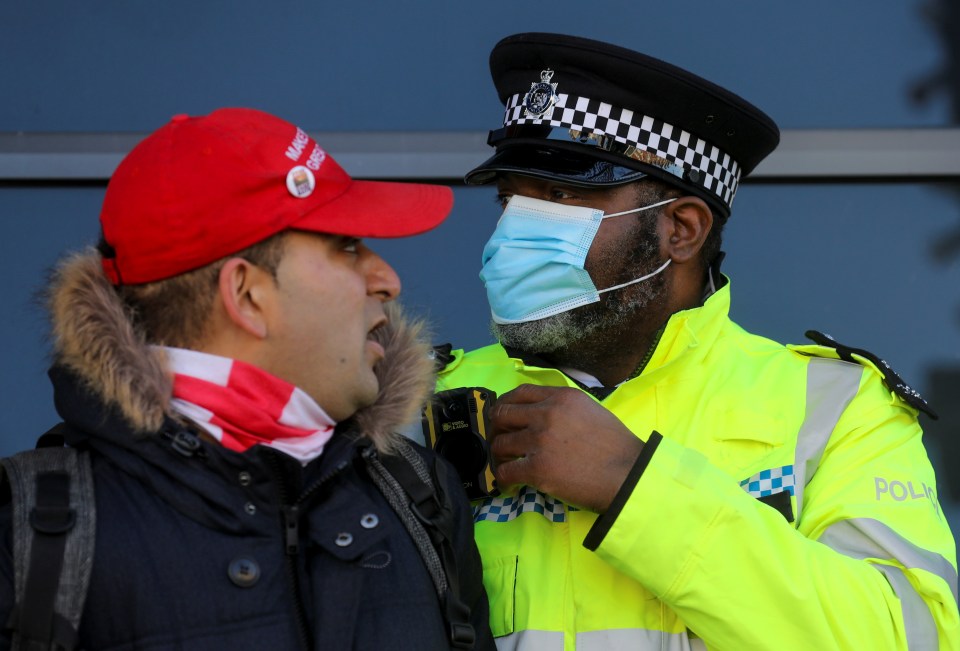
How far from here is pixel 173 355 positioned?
5.95ft

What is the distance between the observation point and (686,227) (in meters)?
2.60

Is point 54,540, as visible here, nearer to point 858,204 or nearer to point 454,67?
point 454,67

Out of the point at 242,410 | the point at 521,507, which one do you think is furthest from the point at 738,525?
the point at 242,410

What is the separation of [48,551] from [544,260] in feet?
4.05

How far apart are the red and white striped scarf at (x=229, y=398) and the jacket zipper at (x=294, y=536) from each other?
0.19 feet

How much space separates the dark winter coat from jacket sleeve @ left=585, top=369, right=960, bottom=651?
393mm

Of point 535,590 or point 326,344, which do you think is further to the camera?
point 535,590

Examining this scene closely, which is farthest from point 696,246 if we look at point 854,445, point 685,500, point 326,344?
point 326,344

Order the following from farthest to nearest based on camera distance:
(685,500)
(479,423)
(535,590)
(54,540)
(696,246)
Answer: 1. (696,246)
2. (479,423)
3. (535,590)
4. (685,500)
5. (54,540)

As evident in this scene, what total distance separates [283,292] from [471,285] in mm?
1694

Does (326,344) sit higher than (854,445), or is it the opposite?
(326,344)

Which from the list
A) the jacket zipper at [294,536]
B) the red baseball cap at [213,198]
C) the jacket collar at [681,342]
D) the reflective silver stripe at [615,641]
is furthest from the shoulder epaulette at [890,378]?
the jacket zipper at [294,536]

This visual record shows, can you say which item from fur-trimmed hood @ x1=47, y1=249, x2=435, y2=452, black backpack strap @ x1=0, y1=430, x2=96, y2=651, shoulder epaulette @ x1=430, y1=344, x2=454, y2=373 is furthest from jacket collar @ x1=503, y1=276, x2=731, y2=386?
black backpack strap @ x1=0, y1=430, x2=96, y2=651

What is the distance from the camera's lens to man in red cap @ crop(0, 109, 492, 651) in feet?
5.52
